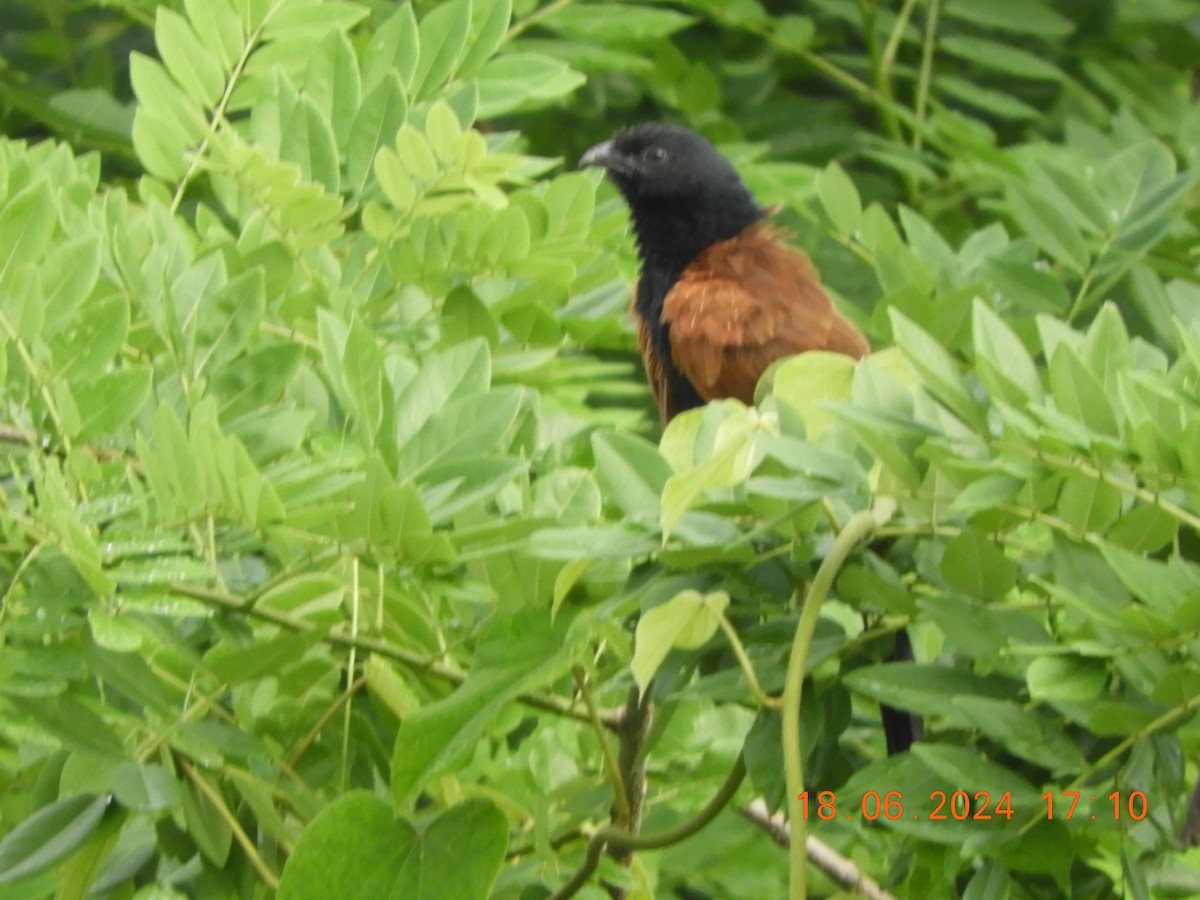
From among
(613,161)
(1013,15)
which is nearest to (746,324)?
(613,161)

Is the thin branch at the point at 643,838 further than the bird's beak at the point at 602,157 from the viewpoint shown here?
No

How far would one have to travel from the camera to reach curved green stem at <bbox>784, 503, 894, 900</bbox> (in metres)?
0.83

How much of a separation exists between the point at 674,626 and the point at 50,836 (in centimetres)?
38

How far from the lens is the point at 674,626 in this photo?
0.83m

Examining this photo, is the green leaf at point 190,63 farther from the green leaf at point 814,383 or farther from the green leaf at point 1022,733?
the green leaf at point 1022,733

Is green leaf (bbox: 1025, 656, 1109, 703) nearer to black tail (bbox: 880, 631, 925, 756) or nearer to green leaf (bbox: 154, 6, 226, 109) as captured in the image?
black tail (bbox: 880, 631, 925, 756)

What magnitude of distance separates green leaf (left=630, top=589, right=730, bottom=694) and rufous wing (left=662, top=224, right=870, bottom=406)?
1007mm

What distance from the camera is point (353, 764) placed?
1.06 m

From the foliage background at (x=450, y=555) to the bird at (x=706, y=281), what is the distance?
579 mm

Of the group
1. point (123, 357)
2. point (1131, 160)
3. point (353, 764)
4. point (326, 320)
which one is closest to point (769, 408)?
point (326, 320)

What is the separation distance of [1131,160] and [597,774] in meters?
0.87

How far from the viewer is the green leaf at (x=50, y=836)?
2.87 ft

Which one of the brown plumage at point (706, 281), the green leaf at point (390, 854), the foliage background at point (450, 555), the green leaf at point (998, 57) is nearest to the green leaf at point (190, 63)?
the foliage background at point (450, 555)
